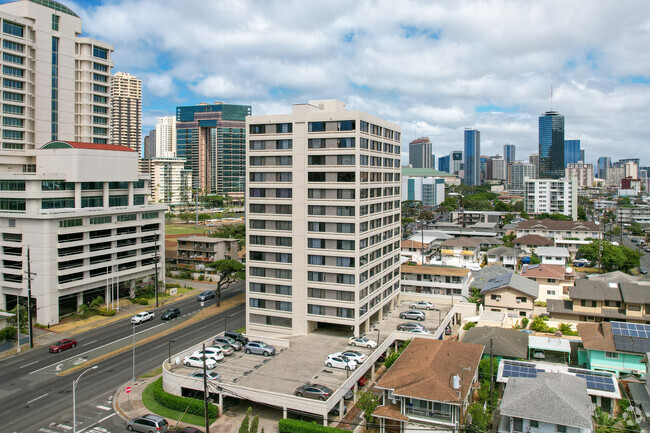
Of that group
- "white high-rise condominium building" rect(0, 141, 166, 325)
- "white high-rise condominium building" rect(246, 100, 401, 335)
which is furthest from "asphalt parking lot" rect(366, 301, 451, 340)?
"white high-rise condominium building" rect(0, 141, 166, 325)

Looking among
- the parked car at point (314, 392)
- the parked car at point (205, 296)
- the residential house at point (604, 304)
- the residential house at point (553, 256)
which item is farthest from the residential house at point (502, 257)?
the parked car at point (314, 392)

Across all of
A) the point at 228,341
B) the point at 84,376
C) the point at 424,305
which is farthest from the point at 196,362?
the point at 424,305

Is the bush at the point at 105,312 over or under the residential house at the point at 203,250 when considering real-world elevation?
under

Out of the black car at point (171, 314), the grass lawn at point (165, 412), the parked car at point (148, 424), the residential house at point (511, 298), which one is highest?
the residential house at point (511, 298)

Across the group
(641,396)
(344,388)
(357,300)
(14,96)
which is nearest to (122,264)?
(14,96)

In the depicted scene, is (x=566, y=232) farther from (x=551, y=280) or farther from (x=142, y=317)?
(x=142, y=317)

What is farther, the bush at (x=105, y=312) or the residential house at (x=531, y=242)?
the residential house at (x=531, y=242)

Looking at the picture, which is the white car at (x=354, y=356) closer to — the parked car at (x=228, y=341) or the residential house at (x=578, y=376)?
the parked car at (x=228, y=341)
